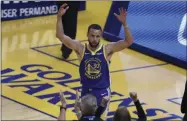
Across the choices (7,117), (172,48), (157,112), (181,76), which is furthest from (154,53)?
(7,117)


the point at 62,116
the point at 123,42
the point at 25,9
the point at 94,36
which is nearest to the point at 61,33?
the point at 94,36

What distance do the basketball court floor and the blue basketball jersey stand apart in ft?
7.34

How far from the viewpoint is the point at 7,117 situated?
9.79 meters

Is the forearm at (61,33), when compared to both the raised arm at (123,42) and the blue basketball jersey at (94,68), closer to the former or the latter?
the blue basketball jersey at (94,68)

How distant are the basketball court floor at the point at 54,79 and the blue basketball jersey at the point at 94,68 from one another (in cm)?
224

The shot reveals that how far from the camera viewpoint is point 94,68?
24.9ft

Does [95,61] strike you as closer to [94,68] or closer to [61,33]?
[94,68]

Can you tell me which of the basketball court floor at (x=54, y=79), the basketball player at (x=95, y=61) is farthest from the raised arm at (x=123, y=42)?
the basketball court floor at (x=54, y=79)

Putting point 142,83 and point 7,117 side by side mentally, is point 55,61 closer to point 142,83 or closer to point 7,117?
point 142,83

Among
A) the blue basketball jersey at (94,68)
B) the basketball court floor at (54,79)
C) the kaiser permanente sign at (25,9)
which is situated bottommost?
the basketball court floor at (54,79)

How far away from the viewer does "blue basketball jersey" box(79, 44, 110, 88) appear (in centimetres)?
761

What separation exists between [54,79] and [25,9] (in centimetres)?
476

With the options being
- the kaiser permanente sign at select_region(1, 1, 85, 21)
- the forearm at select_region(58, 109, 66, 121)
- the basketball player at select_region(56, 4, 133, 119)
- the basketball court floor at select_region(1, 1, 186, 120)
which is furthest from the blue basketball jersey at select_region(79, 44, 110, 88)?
the kaiser permanente sign at select_region(1, 1, 85, 21)

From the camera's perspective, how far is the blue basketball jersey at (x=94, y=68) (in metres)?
7.61
